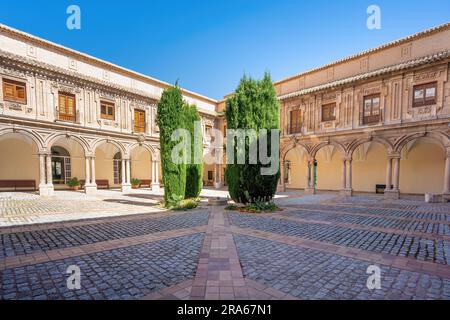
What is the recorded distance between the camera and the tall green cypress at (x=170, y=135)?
10.1 m

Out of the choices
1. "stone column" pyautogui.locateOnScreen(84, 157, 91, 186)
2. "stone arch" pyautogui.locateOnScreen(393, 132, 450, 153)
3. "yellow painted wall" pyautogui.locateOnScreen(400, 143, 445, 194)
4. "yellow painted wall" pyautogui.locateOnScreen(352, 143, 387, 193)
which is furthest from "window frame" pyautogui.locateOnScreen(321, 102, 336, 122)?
"stone column" pyautogui.locateOnScreen(84, 157, 91, 186)

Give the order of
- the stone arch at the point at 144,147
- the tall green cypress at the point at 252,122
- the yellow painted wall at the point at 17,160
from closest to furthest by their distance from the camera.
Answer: the tall green cypress at the point at 252,122, the yellow painted wall at the point at 17,160, the stone arch at the point at 144,147

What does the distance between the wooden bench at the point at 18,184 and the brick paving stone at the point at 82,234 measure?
48.6 feet

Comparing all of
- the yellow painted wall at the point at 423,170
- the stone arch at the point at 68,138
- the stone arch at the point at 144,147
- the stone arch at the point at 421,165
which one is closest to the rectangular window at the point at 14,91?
the stone arch at the point at 68,138

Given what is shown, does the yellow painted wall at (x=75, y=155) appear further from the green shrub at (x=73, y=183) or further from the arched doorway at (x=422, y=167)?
the arched doorway at (x=422, y=167)

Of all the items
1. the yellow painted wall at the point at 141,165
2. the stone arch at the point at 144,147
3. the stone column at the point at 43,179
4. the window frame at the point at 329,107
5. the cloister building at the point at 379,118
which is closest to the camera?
the cloister building at the point at 379,118

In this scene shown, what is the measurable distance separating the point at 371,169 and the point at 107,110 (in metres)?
21.6

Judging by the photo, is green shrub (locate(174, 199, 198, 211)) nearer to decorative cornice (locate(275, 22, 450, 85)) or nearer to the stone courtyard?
the stone courtyard

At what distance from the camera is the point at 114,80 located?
17719 millimetres

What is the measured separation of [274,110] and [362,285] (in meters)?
8.08

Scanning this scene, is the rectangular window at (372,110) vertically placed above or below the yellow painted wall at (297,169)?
above

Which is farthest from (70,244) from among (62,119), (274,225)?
(62,119)

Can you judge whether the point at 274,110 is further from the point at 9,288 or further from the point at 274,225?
the point at 9,288

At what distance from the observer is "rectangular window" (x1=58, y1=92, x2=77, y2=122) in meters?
14.6
